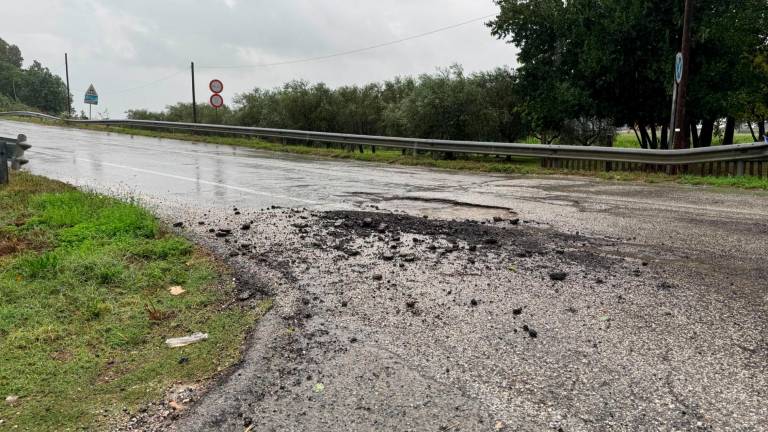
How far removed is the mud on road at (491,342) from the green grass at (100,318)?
0.25 meters

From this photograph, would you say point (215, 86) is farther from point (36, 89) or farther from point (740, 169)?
point (36, 89)

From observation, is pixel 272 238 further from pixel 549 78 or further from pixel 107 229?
pixel 549 78

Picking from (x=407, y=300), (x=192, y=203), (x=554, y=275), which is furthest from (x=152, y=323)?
(x=192, y=203)

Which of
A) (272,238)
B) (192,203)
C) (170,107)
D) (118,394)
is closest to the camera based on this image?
(118,394)

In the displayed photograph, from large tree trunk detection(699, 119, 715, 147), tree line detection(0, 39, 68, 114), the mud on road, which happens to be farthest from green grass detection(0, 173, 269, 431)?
tree line detection(0, 39, 68, 114)

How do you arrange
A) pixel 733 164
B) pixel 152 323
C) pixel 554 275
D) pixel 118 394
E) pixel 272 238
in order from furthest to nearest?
pixel 733 164, pixel 272 238, pixel 554 275, pixel 152 323, pixel 118 394

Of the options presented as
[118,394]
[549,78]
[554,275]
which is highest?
[549,78]

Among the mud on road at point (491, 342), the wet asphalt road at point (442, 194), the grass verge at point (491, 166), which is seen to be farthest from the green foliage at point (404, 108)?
the mud on road at point (491, 342)

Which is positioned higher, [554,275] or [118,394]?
[554,275]

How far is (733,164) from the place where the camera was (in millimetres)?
12250

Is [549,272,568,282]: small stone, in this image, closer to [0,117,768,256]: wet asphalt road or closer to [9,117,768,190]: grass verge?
[0,117,768,256]: wet asphalt road

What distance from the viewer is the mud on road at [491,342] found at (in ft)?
8.87

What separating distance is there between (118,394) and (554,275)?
3411mm

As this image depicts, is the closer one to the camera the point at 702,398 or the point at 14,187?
the point at 702,398
